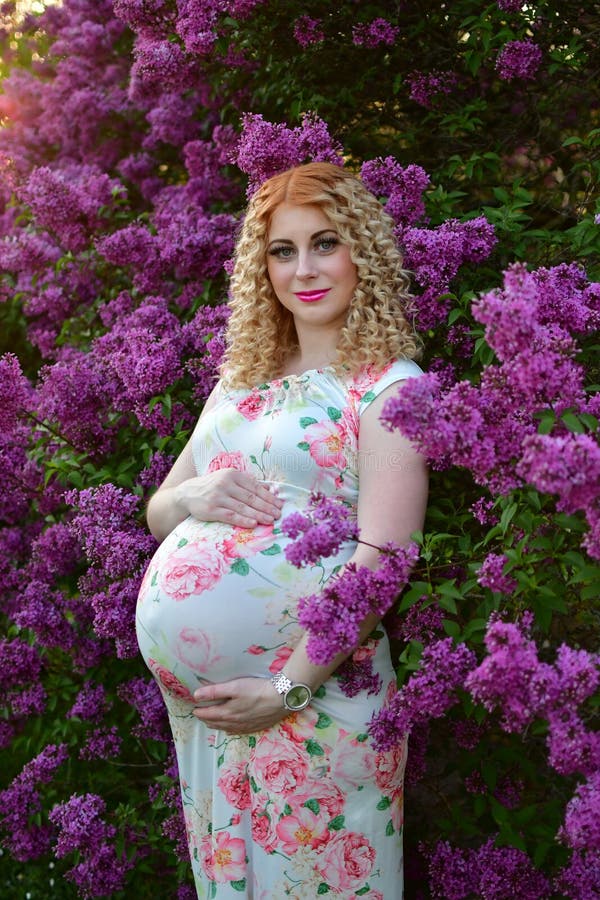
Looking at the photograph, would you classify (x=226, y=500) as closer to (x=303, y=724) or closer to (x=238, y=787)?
(x=303, y=724)

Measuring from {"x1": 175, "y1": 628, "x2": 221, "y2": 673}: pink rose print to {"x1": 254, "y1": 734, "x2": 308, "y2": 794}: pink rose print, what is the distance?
0.23 metres

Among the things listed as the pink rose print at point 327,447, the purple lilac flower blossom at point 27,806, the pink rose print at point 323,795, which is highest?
the pink rose print at point 327,447

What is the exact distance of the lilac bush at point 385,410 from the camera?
5.52 ft

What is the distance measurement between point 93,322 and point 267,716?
2.28 metres

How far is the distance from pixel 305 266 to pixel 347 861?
144cm

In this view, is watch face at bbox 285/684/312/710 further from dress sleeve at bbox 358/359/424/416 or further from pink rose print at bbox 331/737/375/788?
dress sleeve at bbox 358/359/424/416

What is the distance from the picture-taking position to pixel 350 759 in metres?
2.02

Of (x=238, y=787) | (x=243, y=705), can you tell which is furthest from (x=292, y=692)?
(x=238, y=787)

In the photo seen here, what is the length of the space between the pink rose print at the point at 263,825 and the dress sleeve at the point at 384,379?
3.10ft

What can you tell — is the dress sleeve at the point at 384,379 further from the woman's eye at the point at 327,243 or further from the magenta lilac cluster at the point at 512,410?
the magenta lilac cluster at the point at 512,410

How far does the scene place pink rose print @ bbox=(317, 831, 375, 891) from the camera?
6.70 ft

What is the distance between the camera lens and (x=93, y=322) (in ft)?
12.5

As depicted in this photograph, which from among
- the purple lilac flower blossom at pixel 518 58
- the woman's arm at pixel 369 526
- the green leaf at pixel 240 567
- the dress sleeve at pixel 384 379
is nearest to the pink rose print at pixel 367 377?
the dress sleeve at pixel 384 379

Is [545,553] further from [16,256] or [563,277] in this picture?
[16,256]
